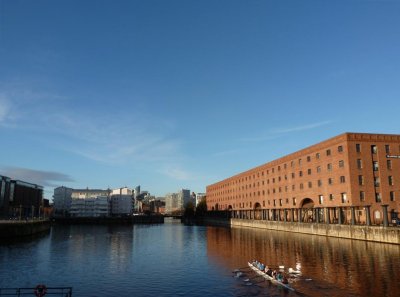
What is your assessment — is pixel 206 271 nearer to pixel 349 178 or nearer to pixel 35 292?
pixel 35 292

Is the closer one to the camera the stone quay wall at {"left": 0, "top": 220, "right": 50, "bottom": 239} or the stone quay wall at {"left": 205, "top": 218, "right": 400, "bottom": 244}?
the stone quay wall at {"left": 205, "top": 218, "right": 400, "bottom": 244}

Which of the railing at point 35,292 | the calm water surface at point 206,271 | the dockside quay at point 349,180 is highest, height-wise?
the dockside quay at point 349,180

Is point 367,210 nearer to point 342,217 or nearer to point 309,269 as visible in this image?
point 342,217

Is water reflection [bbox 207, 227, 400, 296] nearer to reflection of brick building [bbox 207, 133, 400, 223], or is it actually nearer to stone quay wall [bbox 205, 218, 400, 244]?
stone quay wall [bbox 205, 218, 400, 244]

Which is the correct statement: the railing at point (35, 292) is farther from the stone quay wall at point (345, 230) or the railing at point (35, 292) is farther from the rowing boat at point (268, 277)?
the stone quay wall at point (345, 230)

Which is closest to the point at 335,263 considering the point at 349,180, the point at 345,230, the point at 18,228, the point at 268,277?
the point at 268,277

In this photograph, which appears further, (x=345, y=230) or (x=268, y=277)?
(x=345, y=230)

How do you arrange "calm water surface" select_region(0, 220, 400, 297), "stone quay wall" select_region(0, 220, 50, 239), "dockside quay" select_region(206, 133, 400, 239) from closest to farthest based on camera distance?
1. "calm water surface" select_region(0, 220, 400, 297)
2. "dockside quay" select_region(206, 133, 400, 239)
3. "stone quay wall" select_region(0, 220, 50, 239)

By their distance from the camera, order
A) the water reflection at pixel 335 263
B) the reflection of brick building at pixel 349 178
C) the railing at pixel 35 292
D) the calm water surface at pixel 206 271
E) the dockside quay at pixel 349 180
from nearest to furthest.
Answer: the railing at pixel 35 292 → the water reflection at pixel 335 263 → the calm water surface at pixel 206 271 → the dockside quay at pixel 349 180 → the reflection of brick building at pixel 349 178

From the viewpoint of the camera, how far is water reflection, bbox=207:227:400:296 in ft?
134

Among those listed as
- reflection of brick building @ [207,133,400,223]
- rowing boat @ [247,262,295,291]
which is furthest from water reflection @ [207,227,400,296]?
reflection of brick building @ [207,133,400,223]

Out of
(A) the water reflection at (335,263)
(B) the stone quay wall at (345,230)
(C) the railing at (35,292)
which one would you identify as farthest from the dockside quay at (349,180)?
(C) the railing at (35,292)

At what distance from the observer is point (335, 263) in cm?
5706

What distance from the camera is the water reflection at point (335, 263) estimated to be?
1613 inches
